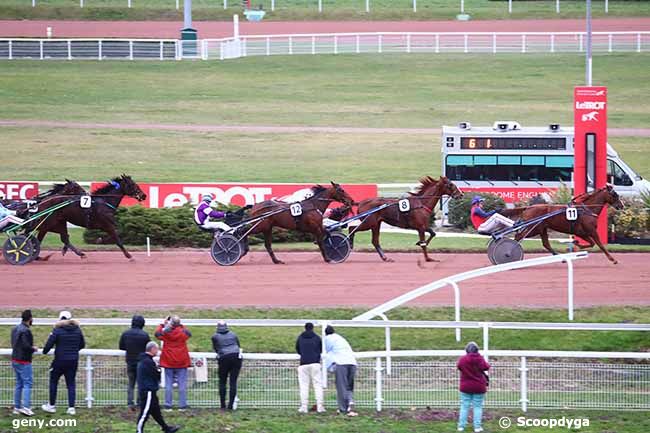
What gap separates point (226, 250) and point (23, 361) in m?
8.32

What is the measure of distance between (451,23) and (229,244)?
40.2 meters

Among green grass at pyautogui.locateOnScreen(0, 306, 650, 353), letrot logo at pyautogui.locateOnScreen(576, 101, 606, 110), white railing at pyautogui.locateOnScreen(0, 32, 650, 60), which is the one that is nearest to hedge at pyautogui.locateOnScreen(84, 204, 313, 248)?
green grass at pyautogui.locateOnScreen(0, 306, 650, 353)

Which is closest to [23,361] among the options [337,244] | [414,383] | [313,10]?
[414,383]

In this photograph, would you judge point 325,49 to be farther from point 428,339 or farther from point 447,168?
point 428,339

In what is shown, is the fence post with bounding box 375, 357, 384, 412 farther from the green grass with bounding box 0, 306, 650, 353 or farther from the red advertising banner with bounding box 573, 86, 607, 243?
the red advertising banner with bounding box 573, 86, 607, 243

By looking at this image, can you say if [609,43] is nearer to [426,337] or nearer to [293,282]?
[293,282]

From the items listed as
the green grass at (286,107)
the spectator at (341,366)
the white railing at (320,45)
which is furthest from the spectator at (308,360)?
the white railing at (320,45)

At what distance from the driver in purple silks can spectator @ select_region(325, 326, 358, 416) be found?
7942mm

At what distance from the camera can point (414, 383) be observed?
16516mm

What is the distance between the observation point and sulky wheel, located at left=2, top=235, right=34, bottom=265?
78.6 feet

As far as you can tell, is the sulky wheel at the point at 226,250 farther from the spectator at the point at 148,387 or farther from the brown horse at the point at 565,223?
the spectator at the point at 148,387

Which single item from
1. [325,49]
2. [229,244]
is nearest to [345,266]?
[229,244]

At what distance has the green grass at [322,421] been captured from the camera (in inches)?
608

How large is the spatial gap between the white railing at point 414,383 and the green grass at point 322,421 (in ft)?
0.54
